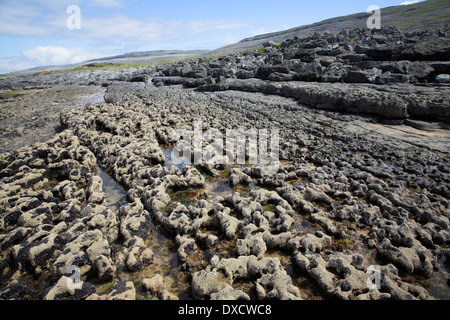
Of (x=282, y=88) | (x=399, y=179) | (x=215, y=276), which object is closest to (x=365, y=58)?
(x=282, y=88)

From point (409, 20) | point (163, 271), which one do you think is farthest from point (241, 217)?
point (409, 20)

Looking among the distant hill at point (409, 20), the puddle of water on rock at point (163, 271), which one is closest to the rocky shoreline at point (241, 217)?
the puddle of water on rock at point (163, 271)

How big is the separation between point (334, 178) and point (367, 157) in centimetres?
208

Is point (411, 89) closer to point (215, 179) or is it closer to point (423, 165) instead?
point (423, 165)

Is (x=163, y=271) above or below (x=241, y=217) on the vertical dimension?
below

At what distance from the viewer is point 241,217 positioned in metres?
5.38

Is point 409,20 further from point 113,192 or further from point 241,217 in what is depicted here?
point 113,192

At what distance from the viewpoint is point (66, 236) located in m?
4.62

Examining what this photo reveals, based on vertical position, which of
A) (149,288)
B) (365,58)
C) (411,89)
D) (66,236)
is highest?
(365,58)

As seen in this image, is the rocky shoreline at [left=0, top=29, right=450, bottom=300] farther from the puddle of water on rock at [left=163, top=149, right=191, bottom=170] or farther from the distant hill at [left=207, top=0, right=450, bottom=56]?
the distant hill at [left=207, top=0, right=450, bottom=56]

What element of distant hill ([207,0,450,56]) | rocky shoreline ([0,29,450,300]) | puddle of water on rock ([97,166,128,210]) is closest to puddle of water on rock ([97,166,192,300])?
rocky shoreline ([0,29,450,300])

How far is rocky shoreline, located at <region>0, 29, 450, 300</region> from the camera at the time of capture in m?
3.79

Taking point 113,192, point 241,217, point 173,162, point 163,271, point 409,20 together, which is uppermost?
point 409,20

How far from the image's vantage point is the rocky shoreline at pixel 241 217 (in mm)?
3787
